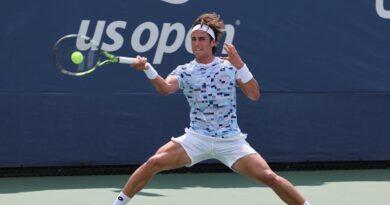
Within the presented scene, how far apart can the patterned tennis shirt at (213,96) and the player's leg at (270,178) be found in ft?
0.67

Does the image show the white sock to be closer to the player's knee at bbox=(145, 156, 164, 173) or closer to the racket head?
the player's knee at bbox=(145, 156, 164, 173)

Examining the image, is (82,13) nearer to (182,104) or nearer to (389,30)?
(182,104)

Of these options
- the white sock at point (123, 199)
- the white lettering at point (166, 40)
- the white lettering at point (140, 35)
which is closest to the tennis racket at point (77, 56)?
the white sock at point (123, 199)

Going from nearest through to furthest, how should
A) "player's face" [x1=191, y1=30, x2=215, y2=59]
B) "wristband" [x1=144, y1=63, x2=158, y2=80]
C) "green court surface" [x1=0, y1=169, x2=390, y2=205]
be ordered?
"wristband" [x1=144, y1=63, x2=158, y2=80], "player's face" [x1=191, y1=30, x2=215, y2=59], "green court surface" [x1=0, y1=169, x2=390, y2=205]

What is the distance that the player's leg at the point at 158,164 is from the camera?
523 centimetres

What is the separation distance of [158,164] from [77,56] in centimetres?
77

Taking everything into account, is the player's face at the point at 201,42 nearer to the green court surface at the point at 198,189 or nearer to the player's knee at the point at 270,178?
the player's knee at the point at 270,178

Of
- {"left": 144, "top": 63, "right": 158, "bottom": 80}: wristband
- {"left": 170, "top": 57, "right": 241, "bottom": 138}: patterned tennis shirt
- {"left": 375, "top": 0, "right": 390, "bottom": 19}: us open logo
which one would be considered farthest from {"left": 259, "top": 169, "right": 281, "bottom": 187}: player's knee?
{"left": 375, "top": 0, "right": 390, "bottom": 19}: us open logo

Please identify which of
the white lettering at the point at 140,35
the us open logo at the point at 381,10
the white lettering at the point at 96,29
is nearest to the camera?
the white lettering at the point at 96,29

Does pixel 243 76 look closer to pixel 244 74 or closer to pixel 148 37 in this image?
pixel 244 74

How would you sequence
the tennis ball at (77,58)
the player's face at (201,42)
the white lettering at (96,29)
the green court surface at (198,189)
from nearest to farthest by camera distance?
the tennis ball at (77,58) < the player's face at (201,42) < the green court surface at (198,189) < the white lettering at (96,29)

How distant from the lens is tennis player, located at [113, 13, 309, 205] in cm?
523

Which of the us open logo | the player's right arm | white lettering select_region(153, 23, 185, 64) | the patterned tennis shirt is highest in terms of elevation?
white lettering select_region(153, 23, 185, 64)

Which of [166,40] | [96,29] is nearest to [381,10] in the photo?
[166,40]
